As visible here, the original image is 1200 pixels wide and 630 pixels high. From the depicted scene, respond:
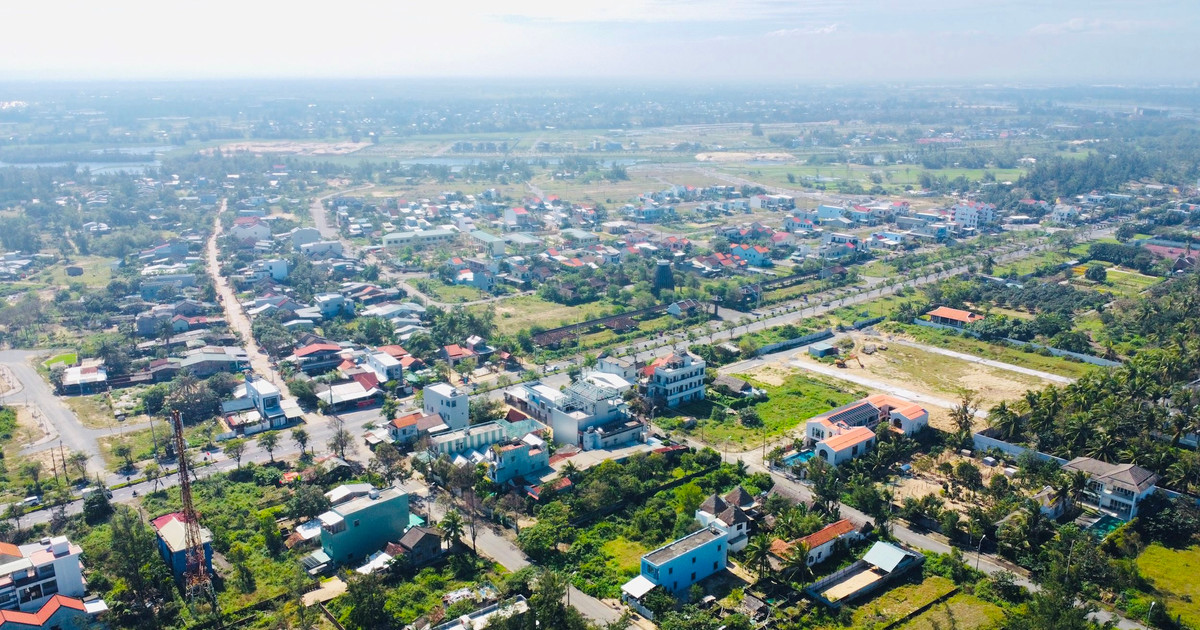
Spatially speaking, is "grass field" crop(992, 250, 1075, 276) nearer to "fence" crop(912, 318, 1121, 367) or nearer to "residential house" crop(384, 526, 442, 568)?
"fence" crop(912, 318, 1121, 367)

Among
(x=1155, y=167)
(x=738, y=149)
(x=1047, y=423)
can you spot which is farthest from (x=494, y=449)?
(x=738, y=149)

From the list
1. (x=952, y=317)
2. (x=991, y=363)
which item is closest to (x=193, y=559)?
(x=991, y=363)

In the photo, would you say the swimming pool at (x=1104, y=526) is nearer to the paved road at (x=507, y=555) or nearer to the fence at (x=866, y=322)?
the paved road at (x=507, y=555)

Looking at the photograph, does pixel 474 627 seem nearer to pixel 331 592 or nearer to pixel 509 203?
pixel 331 592

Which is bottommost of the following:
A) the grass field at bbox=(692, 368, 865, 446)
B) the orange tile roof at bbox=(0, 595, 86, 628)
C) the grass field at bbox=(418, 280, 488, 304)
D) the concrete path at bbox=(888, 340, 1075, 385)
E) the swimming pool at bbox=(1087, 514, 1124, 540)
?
the concrete path at bbox=(888, 340, 1075, 385)

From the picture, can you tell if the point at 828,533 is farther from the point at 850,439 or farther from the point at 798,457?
the point at 850,439

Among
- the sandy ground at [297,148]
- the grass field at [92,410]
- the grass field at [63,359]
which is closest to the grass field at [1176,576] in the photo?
the grass field at [92,410]

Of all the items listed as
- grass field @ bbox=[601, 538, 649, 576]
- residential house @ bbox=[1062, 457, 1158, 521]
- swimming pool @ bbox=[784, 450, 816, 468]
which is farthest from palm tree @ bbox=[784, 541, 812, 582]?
residential house @ bbox=[1062, 457, 1158, 521]
